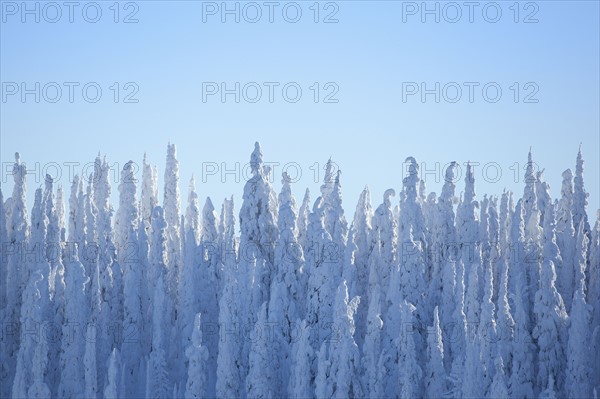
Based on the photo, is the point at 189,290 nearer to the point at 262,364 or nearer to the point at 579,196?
the point at 262,364

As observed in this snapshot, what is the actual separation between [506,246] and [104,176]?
120 feet

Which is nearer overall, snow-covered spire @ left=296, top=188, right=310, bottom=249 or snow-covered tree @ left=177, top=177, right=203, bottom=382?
snow-covered tree @ left=177, top=177, right=203, bottom=382

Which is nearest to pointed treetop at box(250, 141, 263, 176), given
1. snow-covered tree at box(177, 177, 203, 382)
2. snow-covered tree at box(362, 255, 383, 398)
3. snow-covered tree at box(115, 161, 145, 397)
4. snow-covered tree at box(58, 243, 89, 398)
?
snow-covered tree at box(177, 177, 203, 382)

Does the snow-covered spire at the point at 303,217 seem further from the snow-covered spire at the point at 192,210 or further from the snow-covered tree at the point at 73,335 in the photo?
the snow-covered tree at the point at 73,335

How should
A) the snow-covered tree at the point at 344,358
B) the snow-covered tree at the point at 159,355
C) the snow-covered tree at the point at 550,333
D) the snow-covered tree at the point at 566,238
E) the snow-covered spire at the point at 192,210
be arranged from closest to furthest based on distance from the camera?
the snow-covered tree at the point at 344,358 → the snow-covered tree at the point at 550,333 → the snow-covered tree at the point at 159,355 → the snow-covered tree at the point at 566,238 → the snow-covered spire at the point at 192,210

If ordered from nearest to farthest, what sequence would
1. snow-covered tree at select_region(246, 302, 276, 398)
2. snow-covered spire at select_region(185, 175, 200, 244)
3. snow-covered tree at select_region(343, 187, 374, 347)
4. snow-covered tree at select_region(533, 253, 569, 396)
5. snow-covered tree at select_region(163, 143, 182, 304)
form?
snow-covered tree at select_region(246, 302, 276, 398), snow-covered tree at select_region(533, 253, 569, 396), snow-covered tree at select_region(343, 187, 374, 347), snow-covered tree at select_region(163, 143, 182, 304), snow-covered spire at select_region(185, 175, 200, 244)

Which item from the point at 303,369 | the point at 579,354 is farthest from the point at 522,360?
the point at 303,369

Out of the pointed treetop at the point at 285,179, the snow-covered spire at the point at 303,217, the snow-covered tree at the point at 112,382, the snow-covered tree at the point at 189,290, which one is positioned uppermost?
the pointed treetop at the point at 285,179

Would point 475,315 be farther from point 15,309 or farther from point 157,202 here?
point 15,309

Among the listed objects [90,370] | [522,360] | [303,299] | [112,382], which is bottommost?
[112,382]

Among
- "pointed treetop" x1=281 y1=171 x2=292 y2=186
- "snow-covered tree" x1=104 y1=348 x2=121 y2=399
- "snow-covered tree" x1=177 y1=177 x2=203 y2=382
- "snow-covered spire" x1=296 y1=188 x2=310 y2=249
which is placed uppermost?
"pointed treetop" x1=281 y1=171 x2=292 y2=186

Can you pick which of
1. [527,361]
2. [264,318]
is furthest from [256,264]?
[527,361]

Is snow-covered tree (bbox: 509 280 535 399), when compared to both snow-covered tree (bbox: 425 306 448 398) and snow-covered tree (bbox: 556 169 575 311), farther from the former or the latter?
snow-covered tree (bbox: 556 169 575 311)

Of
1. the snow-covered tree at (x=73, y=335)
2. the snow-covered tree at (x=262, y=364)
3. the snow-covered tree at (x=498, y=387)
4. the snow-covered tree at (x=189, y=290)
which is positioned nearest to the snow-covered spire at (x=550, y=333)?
the snow-covered tree at (x=498, y=387)
